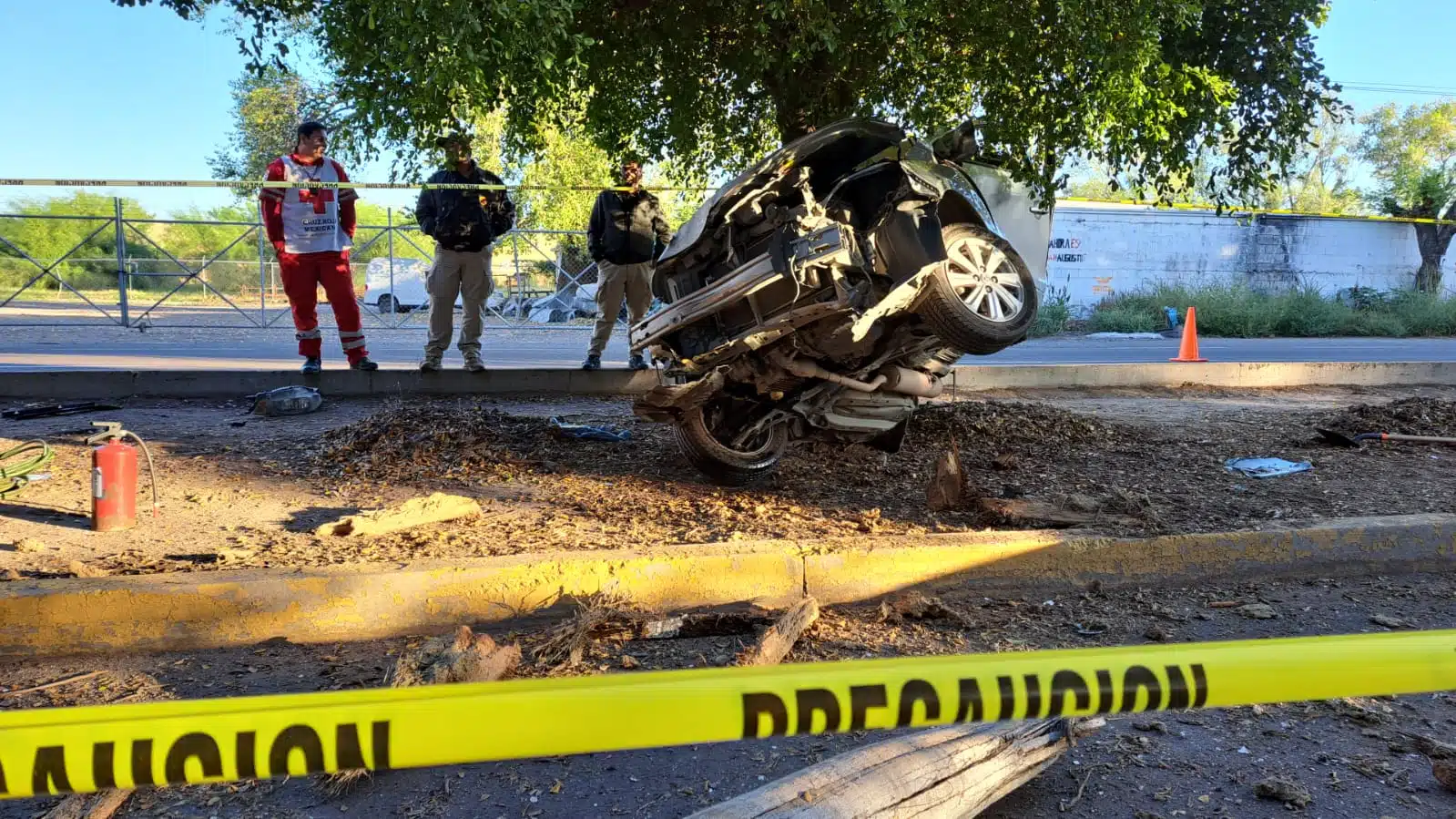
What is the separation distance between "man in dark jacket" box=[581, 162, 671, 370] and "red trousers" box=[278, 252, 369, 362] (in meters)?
2.13

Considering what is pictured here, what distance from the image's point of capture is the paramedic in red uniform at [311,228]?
25.8 feet

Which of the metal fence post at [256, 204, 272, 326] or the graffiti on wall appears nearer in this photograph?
the metal fence post at [256, 204, 272, 326]

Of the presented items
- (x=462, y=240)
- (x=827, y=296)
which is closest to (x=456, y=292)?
(x=462, y=240)

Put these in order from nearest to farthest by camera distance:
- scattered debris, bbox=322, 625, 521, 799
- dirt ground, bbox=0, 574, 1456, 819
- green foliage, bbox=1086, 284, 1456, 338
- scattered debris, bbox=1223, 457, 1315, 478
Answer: dirt ground, bbox=0, 574, 1456, 819, scattered debris, bbox=322, 625, 521, 799, scattered debris, bbox=1223, 457, 1315, 478, green foliage, bbox=1086, 284, 1456, 338

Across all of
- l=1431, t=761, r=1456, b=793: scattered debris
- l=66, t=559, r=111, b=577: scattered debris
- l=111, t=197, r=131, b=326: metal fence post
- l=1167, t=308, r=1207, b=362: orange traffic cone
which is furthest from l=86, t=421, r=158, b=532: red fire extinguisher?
l=1167, t=308, r=1207, b=362: orange traffic cone

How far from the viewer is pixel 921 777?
2.27 m

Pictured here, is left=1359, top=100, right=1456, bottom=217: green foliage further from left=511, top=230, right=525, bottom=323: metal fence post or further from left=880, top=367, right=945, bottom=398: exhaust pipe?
left=880, top=367, right=945, bottom=398: exhaust pipe

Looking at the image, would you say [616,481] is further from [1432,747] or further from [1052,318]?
[1052,318]

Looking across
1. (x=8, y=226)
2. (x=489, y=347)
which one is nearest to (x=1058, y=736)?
(x=489, y=347)

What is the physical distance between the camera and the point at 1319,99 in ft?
21.8

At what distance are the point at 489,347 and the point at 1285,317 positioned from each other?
18.9 metres

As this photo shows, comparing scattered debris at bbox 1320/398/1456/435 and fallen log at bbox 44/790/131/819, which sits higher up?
scattered debris at bbox 1320/398/1456/435

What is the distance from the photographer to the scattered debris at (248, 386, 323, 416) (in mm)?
7496

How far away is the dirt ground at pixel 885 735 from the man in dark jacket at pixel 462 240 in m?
5.34
